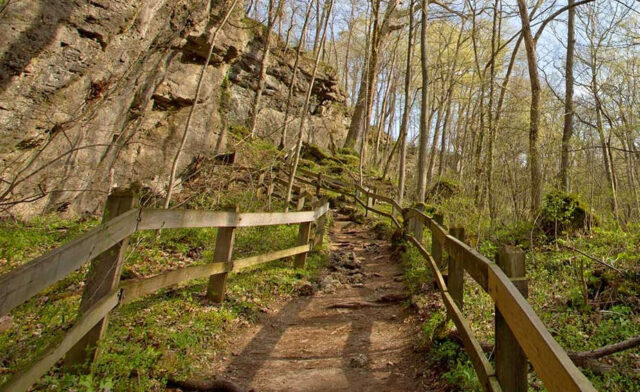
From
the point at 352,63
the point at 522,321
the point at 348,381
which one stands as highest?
the point at 352,63

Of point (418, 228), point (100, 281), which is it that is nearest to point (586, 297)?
point (418, 228)

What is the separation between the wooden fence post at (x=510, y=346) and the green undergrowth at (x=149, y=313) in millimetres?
2448

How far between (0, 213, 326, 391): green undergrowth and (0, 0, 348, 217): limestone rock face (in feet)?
3.05

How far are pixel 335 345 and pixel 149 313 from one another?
2040mm

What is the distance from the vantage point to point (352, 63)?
4191cm

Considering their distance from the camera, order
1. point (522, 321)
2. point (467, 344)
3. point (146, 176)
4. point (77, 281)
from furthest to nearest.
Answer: point (146, 176) < point (77, 281) < point (467, 344) < point (522, 321)

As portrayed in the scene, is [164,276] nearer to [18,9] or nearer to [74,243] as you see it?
[74,243]

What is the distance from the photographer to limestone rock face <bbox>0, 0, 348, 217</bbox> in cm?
534

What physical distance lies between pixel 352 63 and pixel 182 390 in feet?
138

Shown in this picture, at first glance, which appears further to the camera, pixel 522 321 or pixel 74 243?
pixel 74 243

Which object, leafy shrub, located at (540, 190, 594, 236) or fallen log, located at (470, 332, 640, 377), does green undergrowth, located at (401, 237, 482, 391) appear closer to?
fallen log, located at (470, 332, 640, 377)

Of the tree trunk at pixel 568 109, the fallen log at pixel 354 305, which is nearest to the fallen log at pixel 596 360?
the fallen log at pixel 354 305

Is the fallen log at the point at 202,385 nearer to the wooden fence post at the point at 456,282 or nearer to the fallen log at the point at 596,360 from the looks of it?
the wooden fence post at the point at 456,282

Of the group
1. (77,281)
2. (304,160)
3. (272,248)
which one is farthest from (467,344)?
(304,160)
